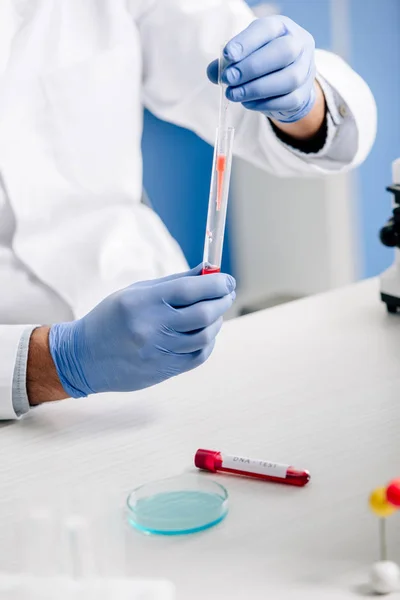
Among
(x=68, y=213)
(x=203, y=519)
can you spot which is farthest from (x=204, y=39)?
(x=203, y=519)

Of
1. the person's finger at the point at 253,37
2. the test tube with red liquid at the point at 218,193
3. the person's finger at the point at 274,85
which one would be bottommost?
the test tube with red liquid at the point at 218,193

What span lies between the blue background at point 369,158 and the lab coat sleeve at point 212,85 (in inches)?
46.2

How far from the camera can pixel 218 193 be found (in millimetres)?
1104

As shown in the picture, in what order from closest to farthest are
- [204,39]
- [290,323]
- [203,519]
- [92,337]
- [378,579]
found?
[378,579], [203,519], [92,337], [290,323], [204,39]

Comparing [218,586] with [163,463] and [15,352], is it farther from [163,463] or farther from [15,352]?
[15,352]

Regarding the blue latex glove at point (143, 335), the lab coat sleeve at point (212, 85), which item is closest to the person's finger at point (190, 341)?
the blue latex glove at point (143, 335)

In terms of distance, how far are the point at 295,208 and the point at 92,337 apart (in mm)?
2116

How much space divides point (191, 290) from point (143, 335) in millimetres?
81

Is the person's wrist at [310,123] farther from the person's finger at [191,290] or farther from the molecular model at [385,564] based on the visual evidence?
the molecular model at [385,564]

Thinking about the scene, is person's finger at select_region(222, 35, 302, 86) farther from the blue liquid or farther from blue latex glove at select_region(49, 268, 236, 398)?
the blue liquid

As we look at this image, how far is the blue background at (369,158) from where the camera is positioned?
9.41 ft

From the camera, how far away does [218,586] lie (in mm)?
750

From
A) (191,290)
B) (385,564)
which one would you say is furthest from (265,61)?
(385,564)

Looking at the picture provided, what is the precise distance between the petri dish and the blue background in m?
2.03
